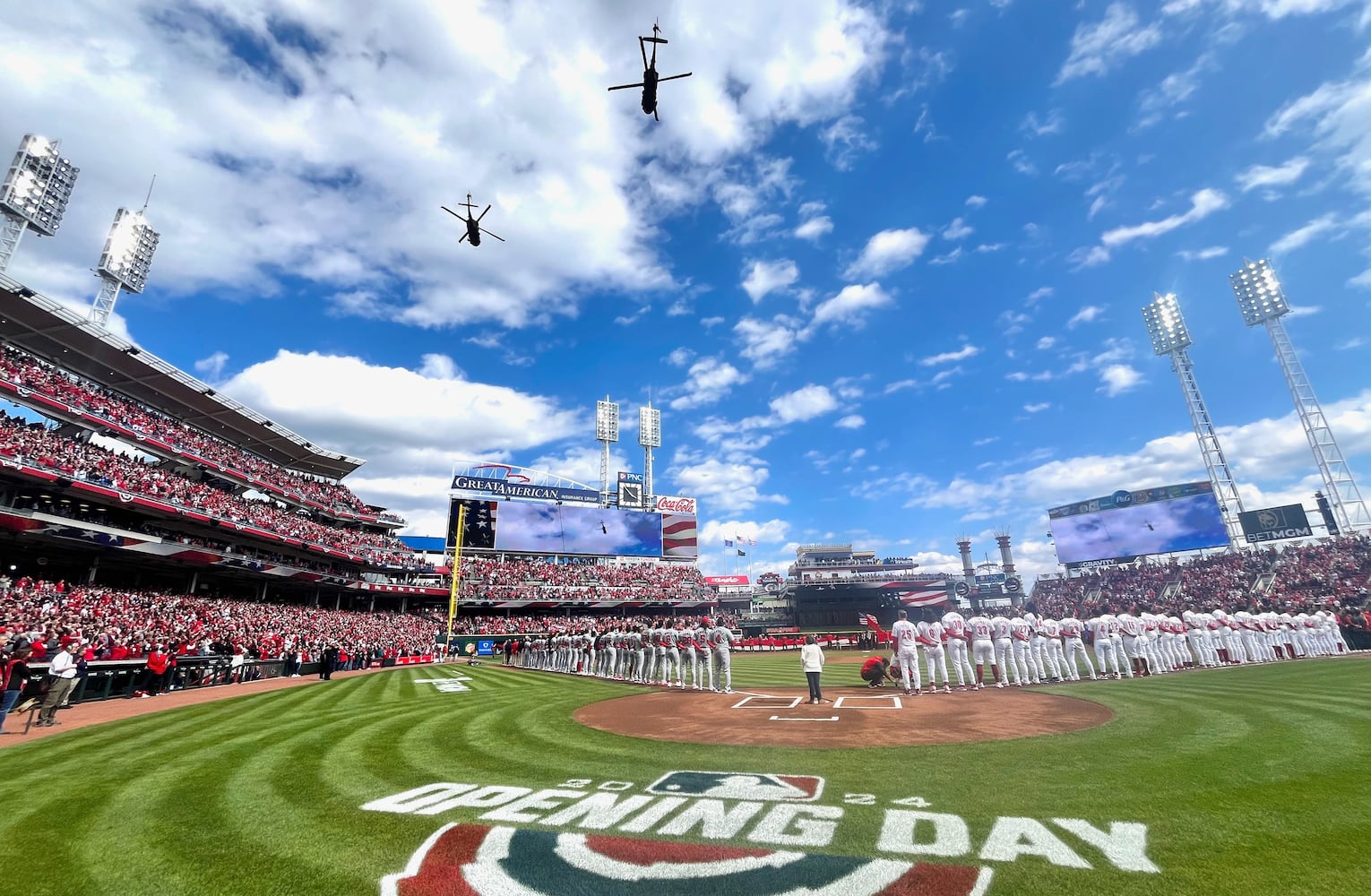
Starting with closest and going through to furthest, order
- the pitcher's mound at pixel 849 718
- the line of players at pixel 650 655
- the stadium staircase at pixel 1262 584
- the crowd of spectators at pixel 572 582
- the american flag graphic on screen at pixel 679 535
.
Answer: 1. the pitcher's mound at pixel 849 718
2. the line of players at pixel 650 655
3. the stadium staircase at pixel 1262 584
4. the crowd of spectators at pixel 572 582
5. the american flag graphic on screen at pixel 679 535

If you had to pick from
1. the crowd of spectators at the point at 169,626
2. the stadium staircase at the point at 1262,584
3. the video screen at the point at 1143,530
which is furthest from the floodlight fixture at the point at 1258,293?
the crowd of spectators at the point at 169,626

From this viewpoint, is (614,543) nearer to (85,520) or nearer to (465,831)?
(85,520)

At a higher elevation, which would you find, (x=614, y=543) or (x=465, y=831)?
(x=614, y=543)

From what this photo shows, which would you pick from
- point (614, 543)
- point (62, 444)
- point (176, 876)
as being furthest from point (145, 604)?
point (614, 543)

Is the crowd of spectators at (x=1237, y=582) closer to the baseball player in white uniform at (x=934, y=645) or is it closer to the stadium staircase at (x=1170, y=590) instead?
the stadium staircase at (x=1170, y=590)

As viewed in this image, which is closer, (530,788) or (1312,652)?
(530,788)

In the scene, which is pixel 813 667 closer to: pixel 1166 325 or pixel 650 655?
pixel 650 655
